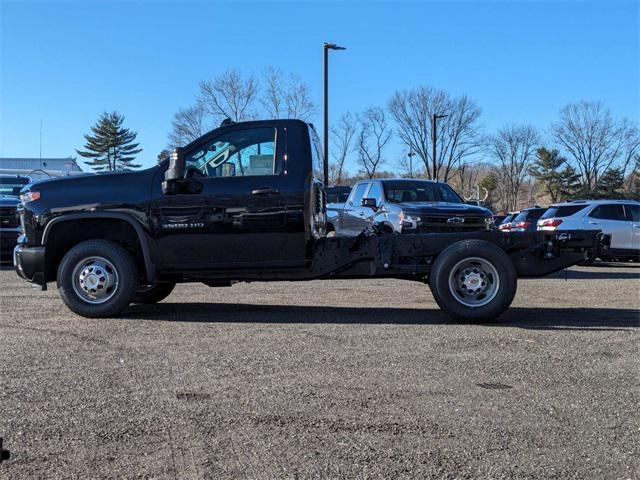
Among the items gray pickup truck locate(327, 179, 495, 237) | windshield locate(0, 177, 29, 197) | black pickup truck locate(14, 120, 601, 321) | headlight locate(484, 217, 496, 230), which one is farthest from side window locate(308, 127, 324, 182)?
windshield locate(0, 177, 29, 197)

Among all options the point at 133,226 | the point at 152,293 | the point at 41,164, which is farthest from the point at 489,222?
the point at 41,164

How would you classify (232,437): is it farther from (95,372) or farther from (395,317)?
(395,317)

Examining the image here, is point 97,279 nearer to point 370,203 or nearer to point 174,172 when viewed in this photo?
point 174,172

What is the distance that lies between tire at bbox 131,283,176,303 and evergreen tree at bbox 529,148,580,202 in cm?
5972

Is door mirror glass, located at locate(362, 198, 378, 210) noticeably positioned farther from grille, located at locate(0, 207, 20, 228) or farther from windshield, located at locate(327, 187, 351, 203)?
grille, located at locate(0, 207, 20, 228)

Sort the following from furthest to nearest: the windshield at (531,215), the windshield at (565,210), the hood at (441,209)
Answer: the windshield at (531,215)
the windshield at (565,210)
the hood at (441,209)

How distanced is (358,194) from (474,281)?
5565mm

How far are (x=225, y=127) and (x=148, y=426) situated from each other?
429 centimetres

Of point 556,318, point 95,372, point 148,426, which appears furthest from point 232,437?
point 556,318

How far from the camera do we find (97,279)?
7.34 meters

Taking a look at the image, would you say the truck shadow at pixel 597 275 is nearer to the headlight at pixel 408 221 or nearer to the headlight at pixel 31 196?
the headlight at pixel 408 221

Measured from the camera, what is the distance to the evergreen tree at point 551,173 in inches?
2499

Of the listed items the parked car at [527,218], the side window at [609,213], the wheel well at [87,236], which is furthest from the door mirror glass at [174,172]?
the parked car at [527,218]

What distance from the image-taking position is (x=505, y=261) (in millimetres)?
7113
